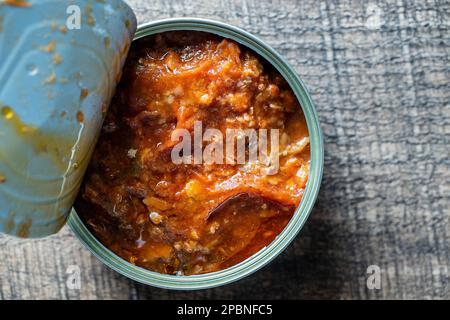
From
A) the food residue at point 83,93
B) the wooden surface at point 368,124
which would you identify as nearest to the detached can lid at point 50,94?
the food residue at point 83,93

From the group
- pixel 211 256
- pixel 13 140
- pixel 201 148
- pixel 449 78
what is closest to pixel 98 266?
pixel 211 256

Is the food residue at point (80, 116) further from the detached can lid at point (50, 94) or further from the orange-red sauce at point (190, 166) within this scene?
the orange-red sauce at point (190, 166)

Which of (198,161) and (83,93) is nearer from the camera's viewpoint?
(83,93)

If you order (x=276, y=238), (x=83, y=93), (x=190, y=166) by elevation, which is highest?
(x=83, y=93)

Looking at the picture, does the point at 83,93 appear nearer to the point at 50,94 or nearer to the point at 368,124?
the point at 50,94

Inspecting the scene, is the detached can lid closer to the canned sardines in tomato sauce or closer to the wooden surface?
the canned sardines in tomato sauce

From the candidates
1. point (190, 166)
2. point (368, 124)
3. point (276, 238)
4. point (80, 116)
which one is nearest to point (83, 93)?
point (80, 116)

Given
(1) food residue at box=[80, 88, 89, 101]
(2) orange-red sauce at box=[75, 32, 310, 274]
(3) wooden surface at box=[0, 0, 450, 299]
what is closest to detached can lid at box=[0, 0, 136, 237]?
(1) food residue at box=[80, 88, 89, 101]
